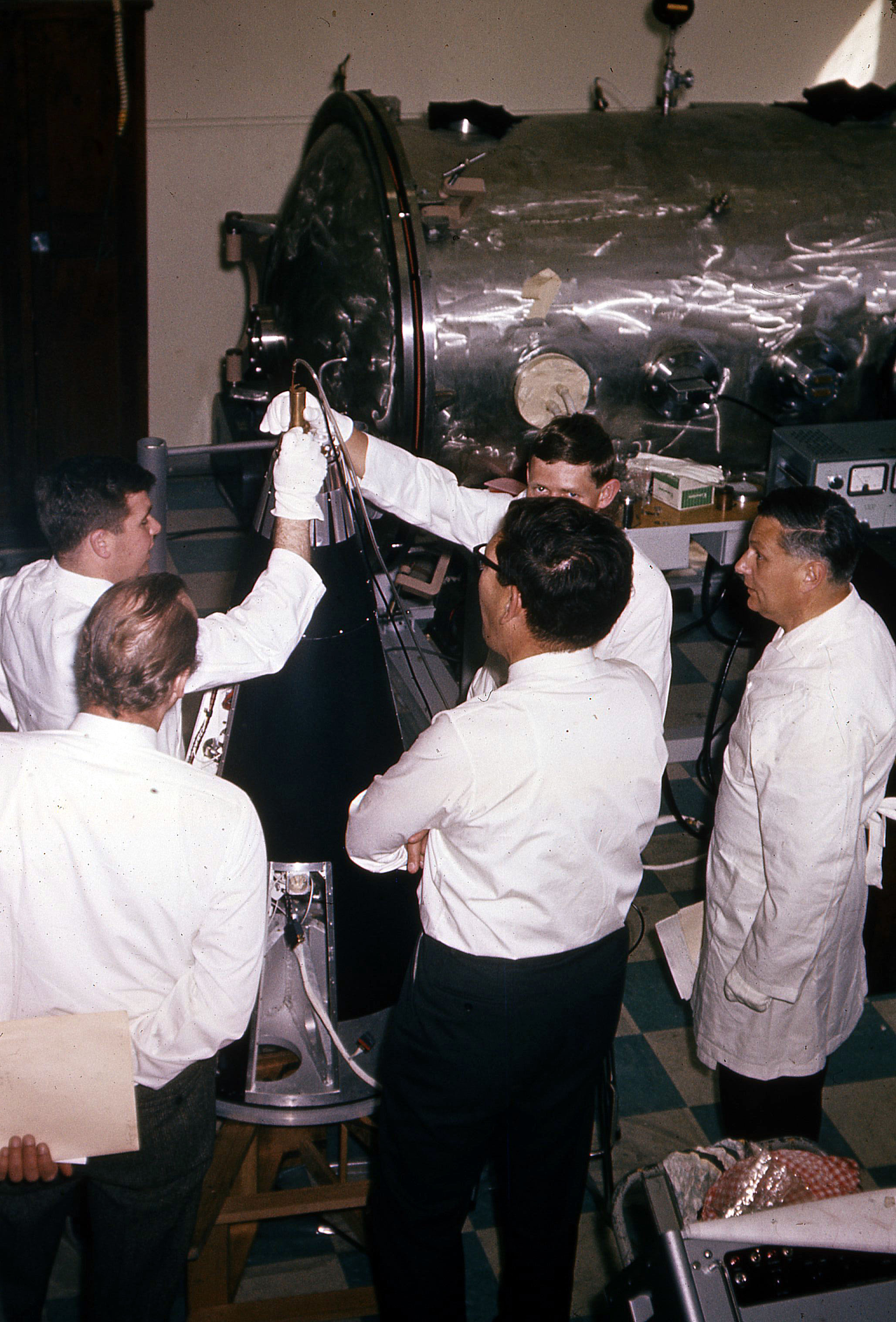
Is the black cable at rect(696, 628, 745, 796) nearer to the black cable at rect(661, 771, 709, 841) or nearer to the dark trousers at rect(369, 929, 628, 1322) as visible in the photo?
the black cable at rect(661, 771, 709, 841)

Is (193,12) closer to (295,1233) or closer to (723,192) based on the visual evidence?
(723,192)

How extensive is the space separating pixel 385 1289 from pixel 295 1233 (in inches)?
18.6

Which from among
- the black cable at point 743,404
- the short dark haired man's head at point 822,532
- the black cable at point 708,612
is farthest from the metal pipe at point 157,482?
the black cable at point 708,612

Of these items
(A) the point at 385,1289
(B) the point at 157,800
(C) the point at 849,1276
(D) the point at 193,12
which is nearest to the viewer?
(C) the point at 849,1276

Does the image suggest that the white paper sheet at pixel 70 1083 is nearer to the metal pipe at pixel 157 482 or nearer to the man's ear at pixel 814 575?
the metal pipe at pixel 157 482

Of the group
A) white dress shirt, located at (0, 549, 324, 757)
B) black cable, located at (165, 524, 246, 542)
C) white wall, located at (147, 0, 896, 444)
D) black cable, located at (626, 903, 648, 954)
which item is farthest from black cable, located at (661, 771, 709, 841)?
white wall, located at (147, 0, 896, 444)

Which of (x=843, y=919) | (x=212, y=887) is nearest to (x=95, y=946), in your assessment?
(x=212, y=887)

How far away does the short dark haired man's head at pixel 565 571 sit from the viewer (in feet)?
4.86

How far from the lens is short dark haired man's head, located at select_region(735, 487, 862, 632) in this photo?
1.95 metres

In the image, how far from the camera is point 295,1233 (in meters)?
2.20

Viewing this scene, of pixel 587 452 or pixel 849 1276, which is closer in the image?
pixel 849 1276

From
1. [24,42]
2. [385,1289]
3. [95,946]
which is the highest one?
[24,42]

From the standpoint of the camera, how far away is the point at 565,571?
1.48 m

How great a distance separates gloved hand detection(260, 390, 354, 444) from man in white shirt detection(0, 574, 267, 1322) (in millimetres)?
567
